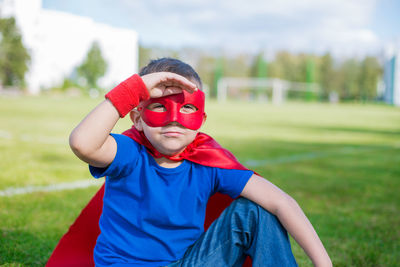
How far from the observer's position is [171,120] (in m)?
1.89

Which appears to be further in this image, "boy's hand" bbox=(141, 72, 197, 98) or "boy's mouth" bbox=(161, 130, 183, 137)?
"boy's mouth" bbox=(161, 130, 183, 137)

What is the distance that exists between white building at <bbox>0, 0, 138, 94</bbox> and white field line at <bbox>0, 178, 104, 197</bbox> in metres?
53.2

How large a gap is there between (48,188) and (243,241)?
322 cm

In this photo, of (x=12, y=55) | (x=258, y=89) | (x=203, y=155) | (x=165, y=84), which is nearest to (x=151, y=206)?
(x=203, y=155)

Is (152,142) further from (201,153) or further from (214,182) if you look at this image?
(214,182)

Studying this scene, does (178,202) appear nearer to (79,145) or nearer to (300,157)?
(79,145)

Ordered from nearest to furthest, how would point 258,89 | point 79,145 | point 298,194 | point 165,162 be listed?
point 79,145, point 165,162, point 298,194, point 258,89

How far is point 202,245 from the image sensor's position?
1.95 metres

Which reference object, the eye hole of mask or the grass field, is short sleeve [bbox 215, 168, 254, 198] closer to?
the eye hole of mask

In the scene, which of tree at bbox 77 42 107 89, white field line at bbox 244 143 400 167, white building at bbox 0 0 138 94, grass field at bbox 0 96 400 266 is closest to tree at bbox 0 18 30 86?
white building at bbox 0 0 138 94

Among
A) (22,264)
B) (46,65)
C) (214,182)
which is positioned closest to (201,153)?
(214,182)

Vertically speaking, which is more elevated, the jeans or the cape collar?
the cape collar

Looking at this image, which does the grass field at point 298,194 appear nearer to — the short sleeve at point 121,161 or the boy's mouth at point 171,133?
the short sleeve at point 121,161

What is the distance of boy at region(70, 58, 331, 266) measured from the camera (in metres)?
1.85
